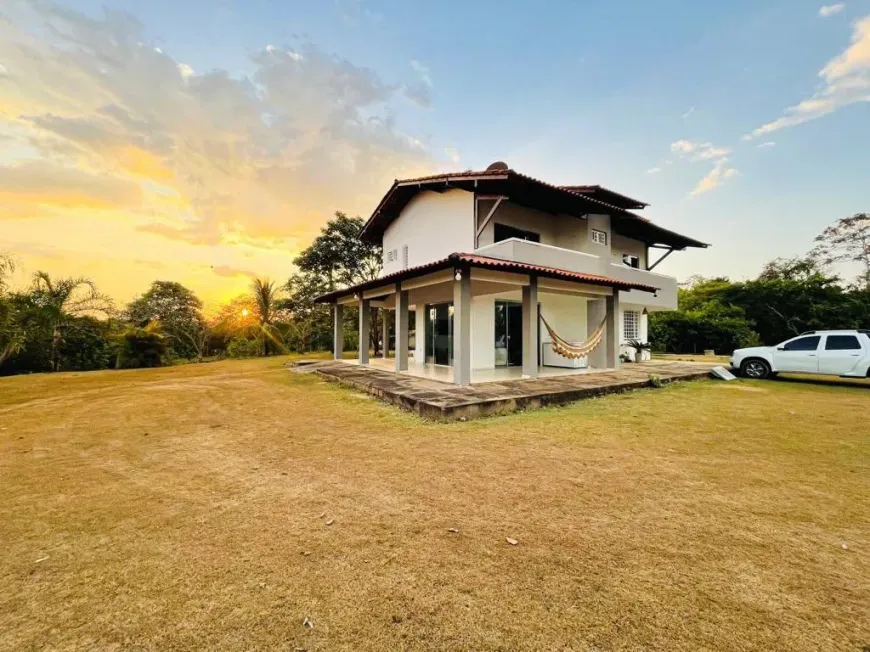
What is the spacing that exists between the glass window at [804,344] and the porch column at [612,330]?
4505 mm

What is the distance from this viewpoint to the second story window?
12729mm

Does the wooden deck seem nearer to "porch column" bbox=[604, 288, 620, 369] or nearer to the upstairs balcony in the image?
"porch column" bbox=[604, 288, 620, 369]

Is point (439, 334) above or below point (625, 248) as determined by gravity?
below

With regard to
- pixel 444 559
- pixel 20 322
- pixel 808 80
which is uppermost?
pixel 808 80

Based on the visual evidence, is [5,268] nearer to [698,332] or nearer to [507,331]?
[507,331]

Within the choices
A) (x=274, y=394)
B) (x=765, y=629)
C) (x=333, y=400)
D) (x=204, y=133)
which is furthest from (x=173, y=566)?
(x=204, y=133)

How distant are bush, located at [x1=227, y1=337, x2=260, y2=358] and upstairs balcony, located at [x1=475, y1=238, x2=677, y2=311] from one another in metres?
16.1

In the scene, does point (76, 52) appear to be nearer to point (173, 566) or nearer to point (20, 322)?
point (20, 322)

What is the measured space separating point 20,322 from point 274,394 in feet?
42.8

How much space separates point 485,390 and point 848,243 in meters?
29.4

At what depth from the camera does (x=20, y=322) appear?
1371 centimetres

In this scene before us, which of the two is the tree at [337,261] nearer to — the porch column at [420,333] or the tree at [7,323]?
the porch column at [420,333]

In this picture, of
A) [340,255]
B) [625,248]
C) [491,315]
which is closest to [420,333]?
[491,315]

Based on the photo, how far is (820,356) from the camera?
967 cm
